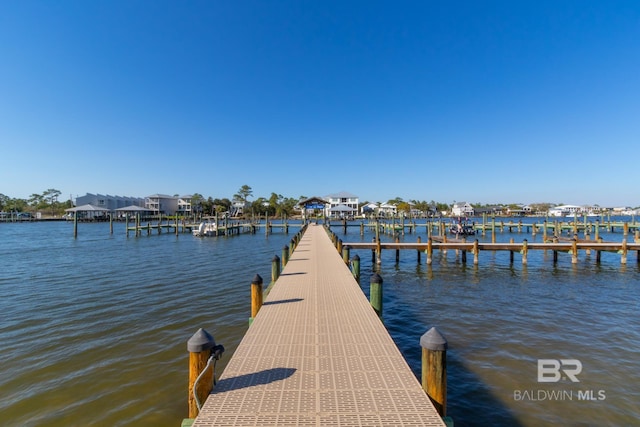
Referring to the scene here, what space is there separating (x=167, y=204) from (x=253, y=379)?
13393 cm

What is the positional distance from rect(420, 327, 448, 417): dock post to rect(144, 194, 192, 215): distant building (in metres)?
129

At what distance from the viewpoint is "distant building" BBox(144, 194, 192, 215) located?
120 metres

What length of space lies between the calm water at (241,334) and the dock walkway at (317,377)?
2.28 meters

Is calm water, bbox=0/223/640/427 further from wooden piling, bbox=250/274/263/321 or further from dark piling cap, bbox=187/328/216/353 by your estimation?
dark piling cap, bbox=187/328/216/353

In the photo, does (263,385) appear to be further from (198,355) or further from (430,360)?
(430,360)

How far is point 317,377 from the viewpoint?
4758mm

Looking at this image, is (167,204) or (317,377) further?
(167,204)

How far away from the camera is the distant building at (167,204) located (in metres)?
120

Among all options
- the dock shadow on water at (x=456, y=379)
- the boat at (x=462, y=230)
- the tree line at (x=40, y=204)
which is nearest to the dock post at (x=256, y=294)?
the dock shadow on water at (x=456, y=379)

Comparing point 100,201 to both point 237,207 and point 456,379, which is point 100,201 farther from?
point 456,379

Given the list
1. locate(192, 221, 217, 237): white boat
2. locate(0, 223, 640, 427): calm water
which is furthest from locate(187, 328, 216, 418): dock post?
locate(192, 221, 217, 237): white boat

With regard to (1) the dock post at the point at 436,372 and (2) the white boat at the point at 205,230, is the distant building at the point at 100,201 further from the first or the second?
(1) the dock post at the point at 436,372

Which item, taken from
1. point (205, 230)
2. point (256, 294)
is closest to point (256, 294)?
point (256, 294)

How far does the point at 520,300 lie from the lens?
14375 mm
